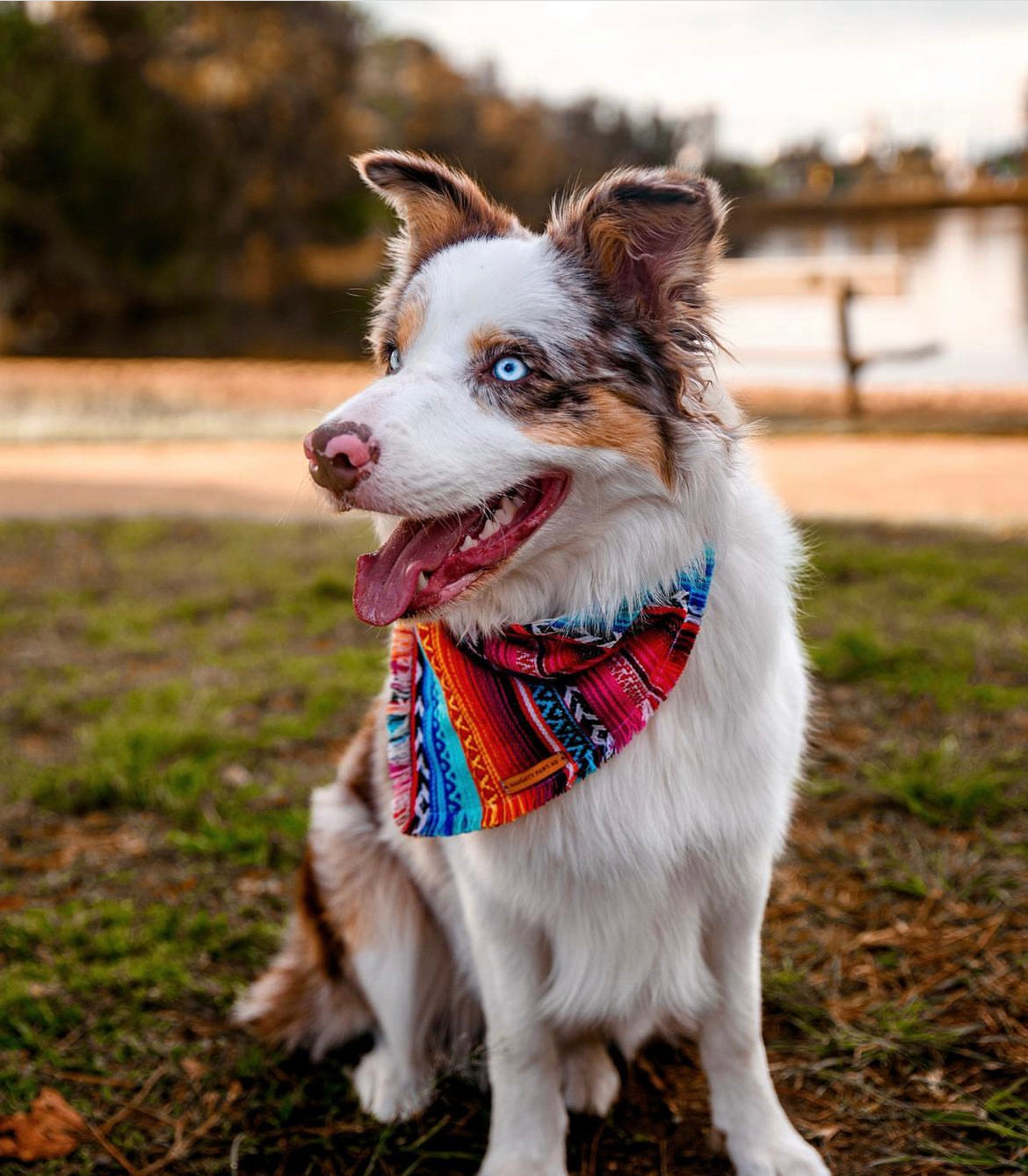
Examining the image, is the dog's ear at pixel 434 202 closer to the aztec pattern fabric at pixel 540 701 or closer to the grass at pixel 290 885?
the aztec pattern fabric at pixel 540 701

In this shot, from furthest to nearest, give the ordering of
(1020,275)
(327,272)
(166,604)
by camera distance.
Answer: (327,272) → (1020,275) → (166,604)

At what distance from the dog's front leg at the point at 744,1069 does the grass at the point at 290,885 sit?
0.11 meters

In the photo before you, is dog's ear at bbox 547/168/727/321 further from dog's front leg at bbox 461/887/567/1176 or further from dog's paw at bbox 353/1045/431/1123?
dog's paw at bbox 353/1045/431/1123

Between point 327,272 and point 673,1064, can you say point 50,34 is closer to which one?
point 327,272

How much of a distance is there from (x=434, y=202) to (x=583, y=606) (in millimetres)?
929

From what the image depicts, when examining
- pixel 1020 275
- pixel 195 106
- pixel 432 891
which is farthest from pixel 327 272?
pixel 432 891

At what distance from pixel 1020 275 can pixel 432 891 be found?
3044 cm

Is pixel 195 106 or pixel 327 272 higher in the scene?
pixel 195 106

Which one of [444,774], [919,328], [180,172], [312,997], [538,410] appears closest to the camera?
[538,410]

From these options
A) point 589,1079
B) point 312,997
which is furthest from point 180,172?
point 589,1079

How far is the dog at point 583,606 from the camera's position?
80.3 inches

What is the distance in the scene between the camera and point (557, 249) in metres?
2.18

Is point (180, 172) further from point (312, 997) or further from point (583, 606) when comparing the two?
point (583, 606)

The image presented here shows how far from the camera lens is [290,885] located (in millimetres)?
3521
